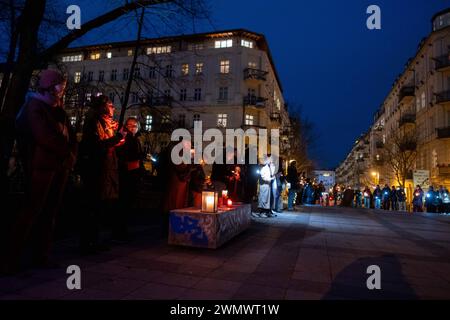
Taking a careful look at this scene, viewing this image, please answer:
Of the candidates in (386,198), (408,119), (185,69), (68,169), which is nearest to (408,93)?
(408,119)

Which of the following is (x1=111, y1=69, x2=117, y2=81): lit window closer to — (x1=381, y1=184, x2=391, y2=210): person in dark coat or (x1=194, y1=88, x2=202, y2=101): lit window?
(x1=194, y1=88, x2=202, y2=101): lit window

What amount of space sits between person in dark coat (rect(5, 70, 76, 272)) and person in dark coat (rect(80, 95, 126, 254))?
584mm

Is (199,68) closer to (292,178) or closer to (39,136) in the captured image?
(292,178)

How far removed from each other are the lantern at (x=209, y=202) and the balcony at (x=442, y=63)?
40.1 meters

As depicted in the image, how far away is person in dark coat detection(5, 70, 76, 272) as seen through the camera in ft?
12.4

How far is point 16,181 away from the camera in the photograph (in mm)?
8578

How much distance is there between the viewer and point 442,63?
35594 millimetres

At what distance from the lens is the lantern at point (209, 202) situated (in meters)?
5.71

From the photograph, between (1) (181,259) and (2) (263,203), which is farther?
→ (2) (263,203)

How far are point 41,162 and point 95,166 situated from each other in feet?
3.38

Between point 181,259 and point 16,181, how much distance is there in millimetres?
6429

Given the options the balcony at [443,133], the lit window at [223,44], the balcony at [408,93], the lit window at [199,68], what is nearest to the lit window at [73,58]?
the lit window at [199,68]
